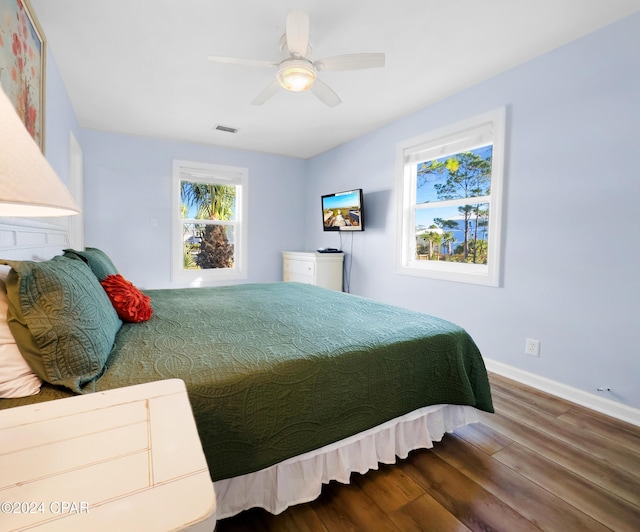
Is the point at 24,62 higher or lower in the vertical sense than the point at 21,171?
higher

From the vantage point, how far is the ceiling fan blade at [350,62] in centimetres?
182

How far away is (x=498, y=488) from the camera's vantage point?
1375mm

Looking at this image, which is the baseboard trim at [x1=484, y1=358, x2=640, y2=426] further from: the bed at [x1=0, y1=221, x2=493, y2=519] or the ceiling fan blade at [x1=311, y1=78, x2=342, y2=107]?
the ceiling fan blade at [x1=311, y1=78, x2=342, y2=107]

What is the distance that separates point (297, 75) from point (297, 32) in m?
0.25

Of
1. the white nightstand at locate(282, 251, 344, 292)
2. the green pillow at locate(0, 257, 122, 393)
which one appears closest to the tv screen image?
the white nightstand at locate(282, 251, 344, 292)

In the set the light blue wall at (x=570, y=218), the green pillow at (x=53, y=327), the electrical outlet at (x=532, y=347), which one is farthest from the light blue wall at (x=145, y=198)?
the electrical outlet at (x=532, y=347)

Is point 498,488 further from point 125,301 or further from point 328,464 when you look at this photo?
point 125,301

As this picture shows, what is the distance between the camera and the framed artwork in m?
1.36

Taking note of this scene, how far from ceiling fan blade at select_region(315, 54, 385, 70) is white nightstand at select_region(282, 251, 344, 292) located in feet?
7.96

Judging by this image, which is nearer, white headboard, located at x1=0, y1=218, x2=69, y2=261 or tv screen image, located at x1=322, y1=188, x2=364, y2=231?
white headboard, located at x1=0, y1=218, x2=69, y2=261

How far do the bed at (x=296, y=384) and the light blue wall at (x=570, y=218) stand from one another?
3.30 ft

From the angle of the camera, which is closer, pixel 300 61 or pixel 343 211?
pixel 300 61

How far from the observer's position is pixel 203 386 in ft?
3.21

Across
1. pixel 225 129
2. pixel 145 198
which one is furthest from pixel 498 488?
pixel 145 198
